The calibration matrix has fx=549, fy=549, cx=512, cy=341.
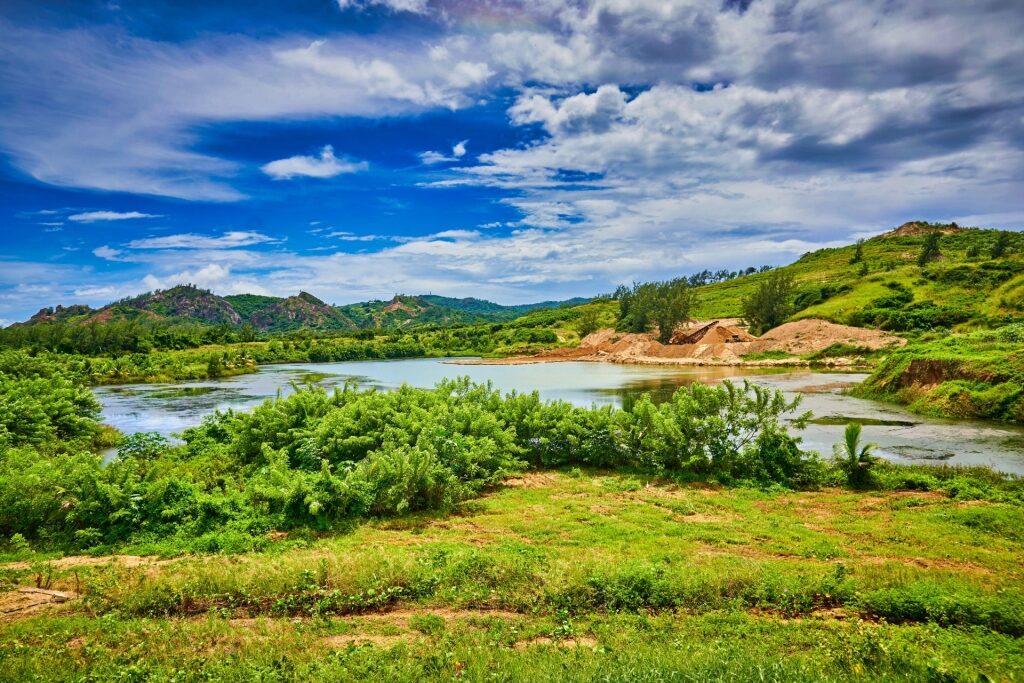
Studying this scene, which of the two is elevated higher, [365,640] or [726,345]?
[726,345]

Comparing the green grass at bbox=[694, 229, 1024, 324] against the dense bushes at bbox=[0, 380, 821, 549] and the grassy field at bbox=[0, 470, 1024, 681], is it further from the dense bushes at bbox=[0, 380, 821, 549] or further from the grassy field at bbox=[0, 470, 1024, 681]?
the grassy field at bbox=[0, 470, 1024, 681]

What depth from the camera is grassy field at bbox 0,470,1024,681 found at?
6406 millimetres

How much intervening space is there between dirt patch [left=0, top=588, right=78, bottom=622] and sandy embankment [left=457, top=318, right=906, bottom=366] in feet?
209

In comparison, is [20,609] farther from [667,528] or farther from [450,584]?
[667,528]

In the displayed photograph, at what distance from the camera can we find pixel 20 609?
8.04m

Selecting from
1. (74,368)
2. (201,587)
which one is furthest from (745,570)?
(74,368)

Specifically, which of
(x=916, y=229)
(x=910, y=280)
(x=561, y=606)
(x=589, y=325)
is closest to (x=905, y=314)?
(x=910, y=280)

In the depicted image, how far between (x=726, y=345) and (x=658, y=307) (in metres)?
26.6

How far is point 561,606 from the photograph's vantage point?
26.8 ft

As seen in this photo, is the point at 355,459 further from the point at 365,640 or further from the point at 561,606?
the point at 561,606

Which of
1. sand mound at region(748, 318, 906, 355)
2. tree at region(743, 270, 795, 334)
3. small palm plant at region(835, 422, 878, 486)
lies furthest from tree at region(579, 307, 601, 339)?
small palm plant at region(835, 422, 878, 486)

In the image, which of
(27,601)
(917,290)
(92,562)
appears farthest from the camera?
(917,290)

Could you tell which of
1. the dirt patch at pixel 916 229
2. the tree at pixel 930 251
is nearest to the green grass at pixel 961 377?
the tree at pixel 930 251

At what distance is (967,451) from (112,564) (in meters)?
25.1
